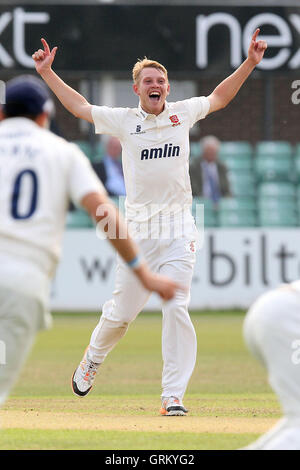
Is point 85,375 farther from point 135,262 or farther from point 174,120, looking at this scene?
point 135,262

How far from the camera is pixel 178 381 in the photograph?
7910 millimetres

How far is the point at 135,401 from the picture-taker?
874 centimetres

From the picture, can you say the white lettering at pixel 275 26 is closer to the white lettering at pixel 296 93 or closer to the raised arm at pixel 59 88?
the white lettering at pixel 296 93

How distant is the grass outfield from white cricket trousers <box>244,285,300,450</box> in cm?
116

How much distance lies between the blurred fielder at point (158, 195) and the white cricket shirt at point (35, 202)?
300cm

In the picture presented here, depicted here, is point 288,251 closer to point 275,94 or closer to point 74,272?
point 74,272

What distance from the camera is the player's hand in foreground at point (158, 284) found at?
496cm

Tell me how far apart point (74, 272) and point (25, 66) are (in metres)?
3.34

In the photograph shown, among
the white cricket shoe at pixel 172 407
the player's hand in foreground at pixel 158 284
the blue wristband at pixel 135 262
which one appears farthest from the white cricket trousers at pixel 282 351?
the white cricket shoe at pixel 172 407

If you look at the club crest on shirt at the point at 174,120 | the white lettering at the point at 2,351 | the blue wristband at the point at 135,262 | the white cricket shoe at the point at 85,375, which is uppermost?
the club crest on shirt at the point at 174,120

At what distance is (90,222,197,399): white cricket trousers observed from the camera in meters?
7.96

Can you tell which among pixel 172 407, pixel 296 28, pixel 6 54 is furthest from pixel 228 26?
pixel 172 407

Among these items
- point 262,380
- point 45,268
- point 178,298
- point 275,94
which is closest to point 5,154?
point 45,268

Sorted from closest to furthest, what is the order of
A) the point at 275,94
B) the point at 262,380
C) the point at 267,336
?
the point at 267,336, the point at 262,380, the point at 275,94
